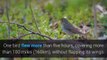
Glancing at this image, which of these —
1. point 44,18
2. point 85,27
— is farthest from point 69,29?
point 44,18

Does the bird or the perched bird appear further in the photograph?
the perched bird

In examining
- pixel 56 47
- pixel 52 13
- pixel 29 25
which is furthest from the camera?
pixel 52 13

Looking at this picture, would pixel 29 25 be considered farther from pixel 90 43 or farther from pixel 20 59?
pixel 90 43

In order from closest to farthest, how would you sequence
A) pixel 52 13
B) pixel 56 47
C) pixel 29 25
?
pixel 56 47
pixel 29 25
pixel 52 13

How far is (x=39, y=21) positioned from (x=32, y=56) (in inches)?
12.6

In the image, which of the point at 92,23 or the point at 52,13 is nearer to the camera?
the point at 92,23

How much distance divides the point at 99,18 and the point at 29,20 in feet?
1.45

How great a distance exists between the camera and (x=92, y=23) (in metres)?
2.64

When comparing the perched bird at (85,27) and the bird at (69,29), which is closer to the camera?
the bird at (69,29)

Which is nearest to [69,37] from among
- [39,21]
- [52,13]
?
[39,21]

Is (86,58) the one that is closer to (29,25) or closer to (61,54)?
(61,54)

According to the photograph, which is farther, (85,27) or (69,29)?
(85,27)

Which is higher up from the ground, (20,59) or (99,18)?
(99,18)

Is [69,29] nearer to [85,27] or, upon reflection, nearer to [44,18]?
[85,27]
